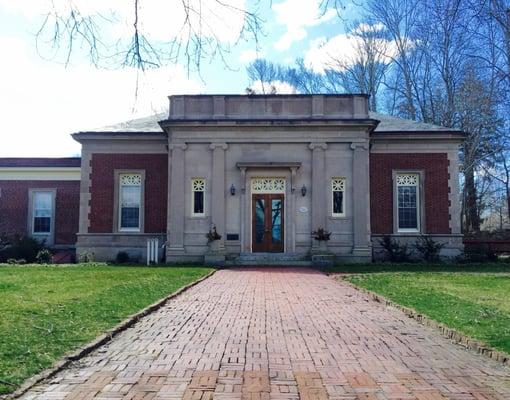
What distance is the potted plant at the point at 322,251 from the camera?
74.8 ft

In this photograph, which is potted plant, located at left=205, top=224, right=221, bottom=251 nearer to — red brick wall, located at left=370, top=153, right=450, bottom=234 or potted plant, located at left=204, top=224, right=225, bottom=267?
potted plant, located at left=204, top=224, right=225, bottom=267

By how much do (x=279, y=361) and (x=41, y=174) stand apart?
27.9m

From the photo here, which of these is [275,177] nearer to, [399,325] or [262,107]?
[262,107]

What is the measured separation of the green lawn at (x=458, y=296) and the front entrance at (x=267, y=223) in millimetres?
6077

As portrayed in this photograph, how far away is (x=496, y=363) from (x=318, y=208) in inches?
694

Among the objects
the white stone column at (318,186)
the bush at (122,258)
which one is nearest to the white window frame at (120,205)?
the bush at (122,258)

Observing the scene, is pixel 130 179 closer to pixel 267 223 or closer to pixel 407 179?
pixel 267 223

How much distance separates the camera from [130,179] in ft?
87.8

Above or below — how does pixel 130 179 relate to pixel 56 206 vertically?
above

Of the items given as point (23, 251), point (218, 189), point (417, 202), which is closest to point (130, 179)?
point (218, 189)

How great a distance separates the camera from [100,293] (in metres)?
11.9

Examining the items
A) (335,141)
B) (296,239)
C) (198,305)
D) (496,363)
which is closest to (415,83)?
(335,141)

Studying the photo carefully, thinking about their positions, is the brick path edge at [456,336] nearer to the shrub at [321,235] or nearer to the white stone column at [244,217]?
the shrub at [321,235]

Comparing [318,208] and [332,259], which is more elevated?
[318,208]
